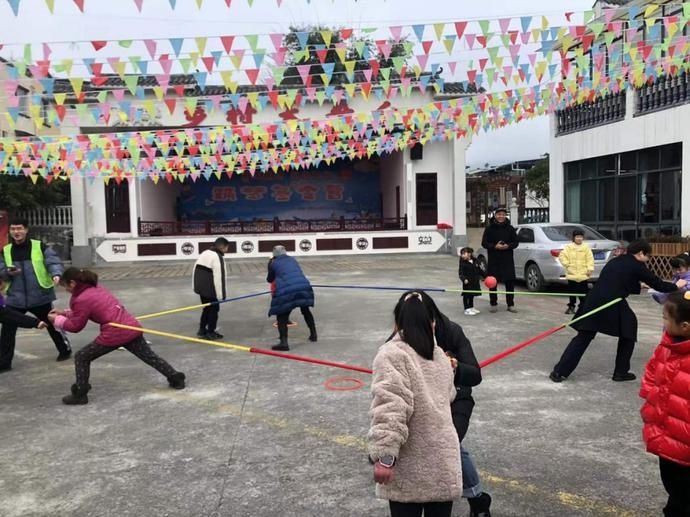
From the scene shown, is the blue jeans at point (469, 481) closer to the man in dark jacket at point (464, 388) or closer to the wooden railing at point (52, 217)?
the man in dark jacket at point (464, 388)

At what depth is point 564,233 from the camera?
474 inches

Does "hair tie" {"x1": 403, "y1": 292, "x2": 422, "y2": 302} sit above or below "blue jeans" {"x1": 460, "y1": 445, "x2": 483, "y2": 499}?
above

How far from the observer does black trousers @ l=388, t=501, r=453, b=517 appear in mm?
2441

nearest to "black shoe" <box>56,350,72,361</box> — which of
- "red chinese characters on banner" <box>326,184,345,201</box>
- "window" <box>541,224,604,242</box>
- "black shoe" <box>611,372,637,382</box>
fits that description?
"black shoe" <box>611,372,637,382</box>

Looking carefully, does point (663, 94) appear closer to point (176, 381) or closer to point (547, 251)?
point (547, 251)

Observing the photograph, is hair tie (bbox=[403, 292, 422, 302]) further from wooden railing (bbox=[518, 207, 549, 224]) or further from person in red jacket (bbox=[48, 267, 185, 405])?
wooden railing (bbox=[518, 207, 549, 224])

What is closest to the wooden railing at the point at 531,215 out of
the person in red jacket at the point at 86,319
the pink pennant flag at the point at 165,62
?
the pink pennant flag at the point at 165,62

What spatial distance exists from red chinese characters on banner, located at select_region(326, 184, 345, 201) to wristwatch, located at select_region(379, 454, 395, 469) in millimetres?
23771

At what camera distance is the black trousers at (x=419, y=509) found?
2.44 m

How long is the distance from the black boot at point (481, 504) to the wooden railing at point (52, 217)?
20911 millimetres

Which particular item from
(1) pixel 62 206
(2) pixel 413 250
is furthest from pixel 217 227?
(2) pixel 413 250

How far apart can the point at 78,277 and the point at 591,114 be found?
50.7 feet

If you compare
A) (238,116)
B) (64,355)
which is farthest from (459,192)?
(64,355)

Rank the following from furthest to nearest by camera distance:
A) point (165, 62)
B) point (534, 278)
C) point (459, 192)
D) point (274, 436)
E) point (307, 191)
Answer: point (307, 191)
point (459, 192)
point (534, 278)
point (165, 62)
point (274, 436)
